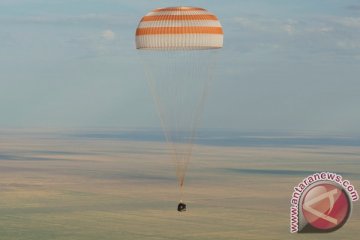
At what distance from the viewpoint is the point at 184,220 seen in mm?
122688

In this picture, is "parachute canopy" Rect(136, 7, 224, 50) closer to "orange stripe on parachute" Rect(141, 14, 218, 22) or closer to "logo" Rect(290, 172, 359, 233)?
"orange stripe on parachute" Rect(141, 14, 218, 22)

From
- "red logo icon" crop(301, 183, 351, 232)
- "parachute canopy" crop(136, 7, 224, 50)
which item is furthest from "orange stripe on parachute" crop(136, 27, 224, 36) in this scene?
"red logo icon" crop(301, 183, 351, 232)

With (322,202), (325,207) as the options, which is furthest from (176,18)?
(325,207)

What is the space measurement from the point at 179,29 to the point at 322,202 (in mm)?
13900

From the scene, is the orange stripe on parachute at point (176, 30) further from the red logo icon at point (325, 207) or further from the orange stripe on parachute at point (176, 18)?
the red logo icon at point (325, 207)

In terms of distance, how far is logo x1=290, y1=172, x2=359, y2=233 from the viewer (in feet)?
178

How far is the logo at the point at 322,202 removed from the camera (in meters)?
54.4

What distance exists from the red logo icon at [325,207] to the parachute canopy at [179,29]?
34.2 feet

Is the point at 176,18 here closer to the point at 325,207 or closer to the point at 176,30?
the point at 176,30

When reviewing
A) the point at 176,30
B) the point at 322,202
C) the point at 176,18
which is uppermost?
the point at 176,18

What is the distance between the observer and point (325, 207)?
60.7 meters

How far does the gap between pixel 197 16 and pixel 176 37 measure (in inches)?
79.7

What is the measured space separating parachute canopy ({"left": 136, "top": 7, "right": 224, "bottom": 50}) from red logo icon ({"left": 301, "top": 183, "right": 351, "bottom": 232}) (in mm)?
10429

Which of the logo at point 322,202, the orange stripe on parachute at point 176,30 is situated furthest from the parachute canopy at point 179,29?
the logo at point 322,202
